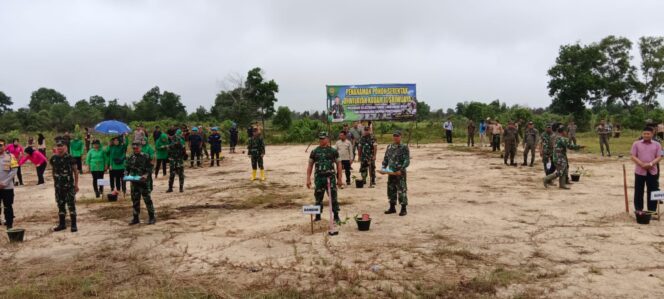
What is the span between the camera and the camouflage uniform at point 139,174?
28.2 feet

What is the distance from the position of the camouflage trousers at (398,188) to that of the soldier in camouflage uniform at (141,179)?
4584 mm

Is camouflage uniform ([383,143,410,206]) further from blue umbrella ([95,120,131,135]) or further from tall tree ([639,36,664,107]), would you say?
tall tree ([639,36,664,107])

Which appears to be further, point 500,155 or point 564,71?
point 564,71

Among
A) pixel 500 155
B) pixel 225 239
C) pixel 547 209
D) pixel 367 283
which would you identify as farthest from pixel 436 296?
pixel 500 155

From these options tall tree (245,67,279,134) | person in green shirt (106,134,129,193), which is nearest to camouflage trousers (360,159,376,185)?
person in green shirt (106,134,129,193)

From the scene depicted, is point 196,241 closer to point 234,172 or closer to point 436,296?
point 436,296

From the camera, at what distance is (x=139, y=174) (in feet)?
28.5

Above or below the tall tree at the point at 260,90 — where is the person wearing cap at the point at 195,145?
below

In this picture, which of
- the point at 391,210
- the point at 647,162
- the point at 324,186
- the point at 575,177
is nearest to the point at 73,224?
the point at 324,186

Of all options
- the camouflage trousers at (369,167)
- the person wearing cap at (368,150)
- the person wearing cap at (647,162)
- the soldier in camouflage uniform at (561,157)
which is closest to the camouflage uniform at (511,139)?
the soldier in camouflage uniform at (561,157)

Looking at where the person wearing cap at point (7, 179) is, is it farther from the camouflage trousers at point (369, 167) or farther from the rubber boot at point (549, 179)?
the rubber boot at point (549, 179)

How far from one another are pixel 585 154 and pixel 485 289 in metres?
17.4

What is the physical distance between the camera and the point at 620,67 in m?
49.1

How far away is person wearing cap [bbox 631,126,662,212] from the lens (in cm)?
801
